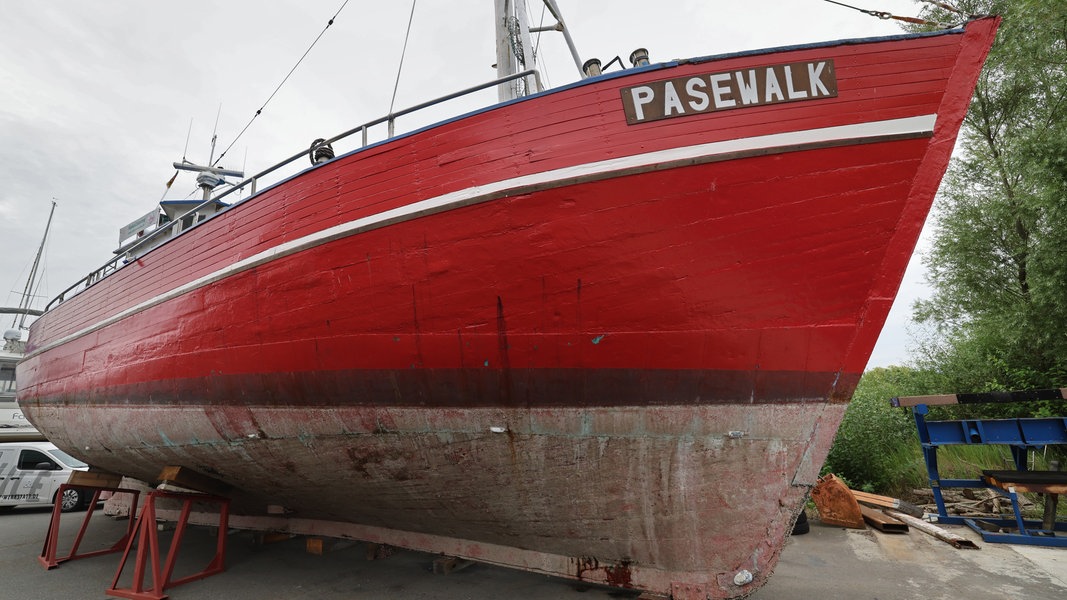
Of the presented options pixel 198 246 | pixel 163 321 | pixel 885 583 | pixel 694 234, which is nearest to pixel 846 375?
pixel 694 234

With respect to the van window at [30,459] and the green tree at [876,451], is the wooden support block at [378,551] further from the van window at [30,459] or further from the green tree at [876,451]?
the van window at [30,459]

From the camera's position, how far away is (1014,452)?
738 centimetres

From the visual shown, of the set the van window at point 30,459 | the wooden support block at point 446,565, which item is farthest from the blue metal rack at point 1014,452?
the van window at point 30,459

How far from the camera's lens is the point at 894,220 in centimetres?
Answer: 278

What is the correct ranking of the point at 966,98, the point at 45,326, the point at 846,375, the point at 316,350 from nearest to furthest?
1. the point at 966,98
2. the point at 846,375
3. the point at 316,350
4. the point at 45,326

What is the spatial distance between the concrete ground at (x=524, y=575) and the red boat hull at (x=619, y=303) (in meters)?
1.22

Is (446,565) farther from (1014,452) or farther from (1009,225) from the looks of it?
(1009,225)

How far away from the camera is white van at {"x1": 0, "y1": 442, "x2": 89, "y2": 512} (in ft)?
33.9

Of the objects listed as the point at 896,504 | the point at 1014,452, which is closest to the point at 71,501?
the point at 896,504

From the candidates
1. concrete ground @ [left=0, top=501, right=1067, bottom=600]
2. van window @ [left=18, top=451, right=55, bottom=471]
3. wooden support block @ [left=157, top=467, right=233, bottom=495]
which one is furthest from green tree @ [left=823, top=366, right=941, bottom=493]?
van window @ [left=18, top=451, right=55, bottom=471]

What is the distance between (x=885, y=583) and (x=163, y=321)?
325 inches

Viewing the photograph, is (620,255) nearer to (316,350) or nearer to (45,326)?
(316,350)

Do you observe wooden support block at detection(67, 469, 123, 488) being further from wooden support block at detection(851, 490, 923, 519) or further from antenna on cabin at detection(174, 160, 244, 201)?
wooden support block at detection(851, 490, 923, 519)

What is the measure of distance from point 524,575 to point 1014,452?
26.0 ft
